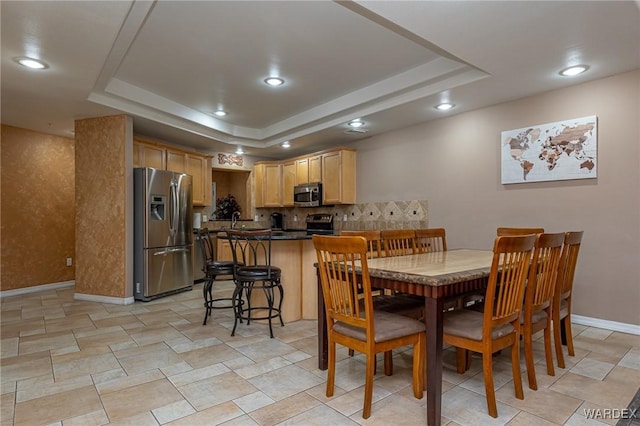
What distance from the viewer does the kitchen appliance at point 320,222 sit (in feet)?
20.5

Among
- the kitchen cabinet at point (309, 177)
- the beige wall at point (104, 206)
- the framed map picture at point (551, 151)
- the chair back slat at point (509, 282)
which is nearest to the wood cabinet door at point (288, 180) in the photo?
the kitchen cabinet at point (309, 177)

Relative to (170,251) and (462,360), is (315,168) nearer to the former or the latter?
(170,251)

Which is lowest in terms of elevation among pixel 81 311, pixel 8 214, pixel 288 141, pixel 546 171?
pixel 81 311

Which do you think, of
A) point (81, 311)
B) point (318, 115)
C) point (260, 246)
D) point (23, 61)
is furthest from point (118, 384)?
point (318, 115)

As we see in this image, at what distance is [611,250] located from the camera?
3273 millimetres

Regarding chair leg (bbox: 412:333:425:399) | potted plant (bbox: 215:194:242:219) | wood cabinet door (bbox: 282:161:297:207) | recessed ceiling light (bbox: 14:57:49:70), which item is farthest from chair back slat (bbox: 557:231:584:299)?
potted plant (bbox: 215:194:242:219)

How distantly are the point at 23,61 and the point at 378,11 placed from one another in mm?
3004

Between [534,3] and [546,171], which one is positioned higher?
[534,3]

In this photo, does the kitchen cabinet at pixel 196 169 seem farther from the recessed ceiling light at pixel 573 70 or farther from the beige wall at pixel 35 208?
the recessed ceiling light at pixel 573 70

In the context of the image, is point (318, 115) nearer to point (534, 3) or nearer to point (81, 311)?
point (534, 3)

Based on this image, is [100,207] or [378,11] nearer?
[378,11]

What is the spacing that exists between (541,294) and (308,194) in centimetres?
441

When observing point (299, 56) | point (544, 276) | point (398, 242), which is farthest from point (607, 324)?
point (299, 56)

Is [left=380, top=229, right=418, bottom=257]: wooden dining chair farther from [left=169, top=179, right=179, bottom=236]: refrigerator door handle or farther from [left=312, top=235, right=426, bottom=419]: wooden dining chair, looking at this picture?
[left=169, top=179, right=179, bottom=236]: refrigerator door handle
